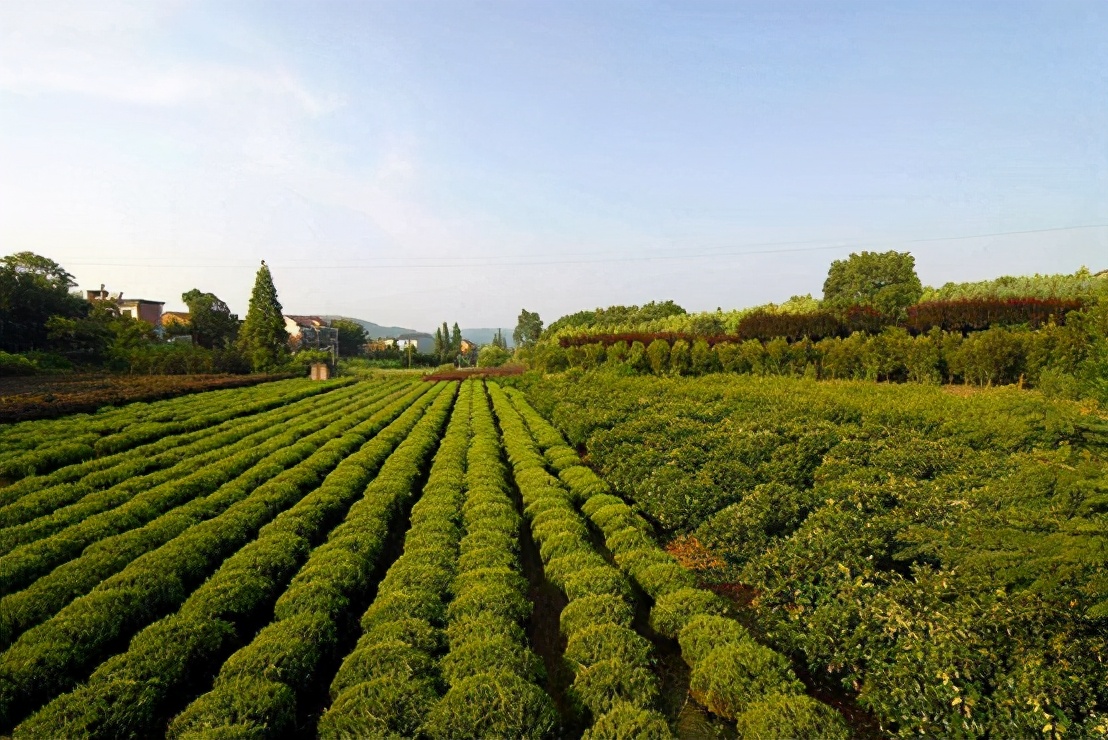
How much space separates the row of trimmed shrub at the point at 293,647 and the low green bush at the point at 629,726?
11.2ft

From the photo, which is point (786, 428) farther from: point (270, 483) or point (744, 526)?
point (270, 483)

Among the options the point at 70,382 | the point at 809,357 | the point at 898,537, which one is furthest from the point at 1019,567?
the point at 70,382

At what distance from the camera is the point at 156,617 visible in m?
8.40

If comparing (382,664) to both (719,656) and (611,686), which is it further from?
(719,656)

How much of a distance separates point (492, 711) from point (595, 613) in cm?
258

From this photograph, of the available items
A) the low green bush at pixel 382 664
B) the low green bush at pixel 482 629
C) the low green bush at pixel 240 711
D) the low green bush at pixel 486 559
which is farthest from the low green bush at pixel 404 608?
the low green bush at pixel 240 711

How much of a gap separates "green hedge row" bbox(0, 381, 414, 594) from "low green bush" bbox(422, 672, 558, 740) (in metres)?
8.48

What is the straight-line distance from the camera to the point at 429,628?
7.56 m

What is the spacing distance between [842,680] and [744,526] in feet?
12.5

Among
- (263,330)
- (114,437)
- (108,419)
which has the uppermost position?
(263,330)

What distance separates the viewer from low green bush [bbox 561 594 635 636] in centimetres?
792

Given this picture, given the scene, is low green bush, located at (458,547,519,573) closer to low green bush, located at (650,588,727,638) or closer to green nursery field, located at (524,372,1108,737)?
low green bush, located at (650,588,727,638)

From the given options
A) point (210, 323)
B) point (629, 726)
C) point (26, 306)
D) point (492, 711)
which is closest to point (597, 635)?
point (629, 726)

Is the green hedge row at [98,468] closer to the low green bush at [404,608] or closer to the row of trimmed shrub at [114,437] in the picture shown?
the row of trimmed shrub at [114,437]
